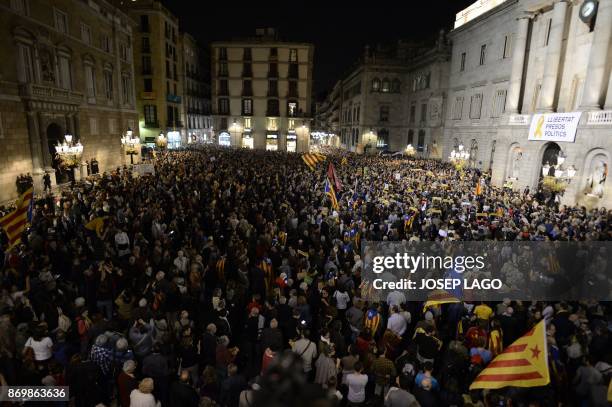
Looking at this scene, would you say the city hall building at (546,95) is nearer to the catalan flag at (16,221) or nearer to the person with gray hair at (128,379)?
the person with gray hair at (128,379)

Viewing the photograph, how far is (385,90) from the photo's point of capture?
55.7m

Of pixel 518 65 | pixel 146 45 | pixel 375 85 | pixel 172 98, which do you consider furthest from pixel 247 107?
pixel 518 65

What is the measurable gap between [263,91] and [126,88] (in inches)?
1051

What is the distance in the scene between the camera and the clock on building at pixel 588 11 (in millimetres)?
20078

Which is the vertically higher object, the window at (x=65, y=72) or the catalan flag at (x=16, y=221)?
the window at (x=65, y=72)

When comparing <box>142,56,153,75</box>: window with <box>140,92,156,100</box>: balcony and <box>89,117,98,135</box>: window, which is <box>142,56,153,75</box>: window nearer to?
<box>140,92,156,100</box>: balcony

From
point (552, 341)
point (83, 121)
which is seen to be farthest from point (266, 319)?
point (83, 121)

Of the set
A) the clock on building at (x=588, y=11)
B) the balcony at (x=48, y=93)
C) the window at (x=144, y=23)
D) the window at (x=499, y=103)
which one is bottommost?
the balcony at (x=48, y=93)

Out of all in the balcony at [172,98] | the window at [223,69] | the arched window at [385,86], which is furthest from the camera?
the window at [223,69]

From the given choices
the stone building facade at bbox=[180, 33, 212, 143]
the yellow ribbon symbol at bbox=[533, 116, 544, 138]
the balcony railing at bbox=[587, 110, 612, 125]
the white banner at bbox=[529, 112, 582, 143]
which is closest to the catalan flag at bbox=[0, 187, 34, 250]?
the balcony railing at bbox=[587, 110, 612, 125]

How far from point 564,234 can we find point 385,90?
46.0 meters

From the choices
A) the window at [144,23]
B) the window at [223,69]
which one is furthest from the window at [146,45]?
the window at [223,69]

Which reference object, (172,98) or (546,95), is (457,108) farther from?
(172,98)

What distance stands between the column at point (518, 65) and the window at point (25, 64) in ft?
98.7
